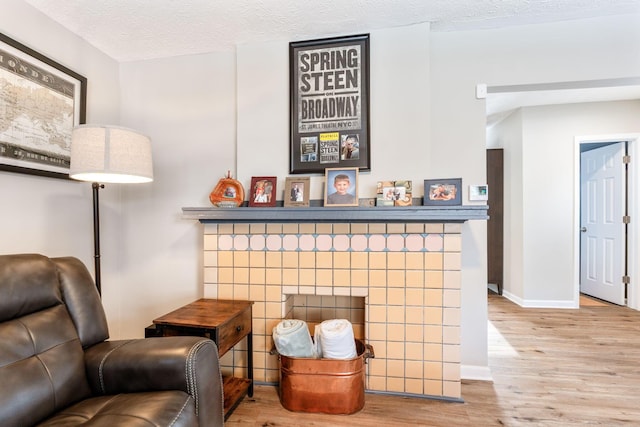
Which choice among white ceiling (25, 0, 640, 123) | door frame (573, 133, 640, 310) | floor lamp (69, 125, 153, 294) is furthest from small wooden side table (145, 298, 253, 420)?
door frame (573, 133, 640, 310)

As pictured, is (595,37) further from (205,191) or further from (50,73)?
(50,73)

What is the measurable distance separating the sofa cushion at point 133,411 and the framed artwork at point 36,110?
4.41ft

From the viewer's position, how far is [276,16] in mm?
1845

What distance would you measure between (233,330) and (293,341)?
35 cm

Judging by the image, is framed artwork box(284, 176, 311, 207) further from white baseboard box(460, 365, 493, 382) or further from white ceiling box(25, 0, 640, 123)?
white baseboard box(460, 365, 493, 382)

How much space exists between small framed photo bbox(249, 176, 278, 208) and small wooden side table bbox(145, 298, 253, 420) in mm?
656

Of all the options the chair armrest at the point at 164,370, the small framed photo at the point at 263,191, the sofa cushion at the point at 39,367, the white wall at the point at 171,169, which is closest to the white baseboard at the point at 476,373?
the chair armrest at the point at 164,370

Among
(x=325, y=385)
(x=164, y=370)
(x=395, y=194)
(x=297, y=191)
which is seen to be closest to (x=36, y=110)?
(x=297, y=191)

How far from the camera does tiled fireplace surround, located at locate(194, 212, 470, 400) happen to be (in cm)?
186

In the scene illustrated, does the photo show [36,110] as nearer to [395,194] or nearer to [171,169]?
[171,169]

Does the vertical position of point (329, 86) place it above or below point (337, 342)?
above

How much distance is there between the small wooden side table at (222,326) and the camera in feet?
5.07

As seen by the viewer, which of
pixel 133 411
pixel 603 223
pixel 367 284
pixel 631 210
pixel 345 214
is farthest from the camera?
pixel 603 223

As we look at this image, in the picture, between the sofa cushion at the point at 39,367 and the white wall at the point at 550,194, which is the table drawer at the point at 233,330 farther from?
the white wall at the point at 550,194
